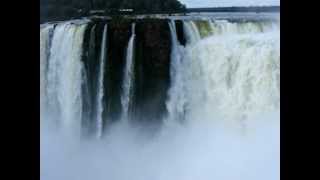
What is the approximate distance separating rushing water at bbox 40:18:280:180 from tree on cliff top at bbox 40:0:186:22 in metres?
0.11

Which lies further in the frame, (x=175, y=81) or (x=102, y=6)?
(x=175, y=81)

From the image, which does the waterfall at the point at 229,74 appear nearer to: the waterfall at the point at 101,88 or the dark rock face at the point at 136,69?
the dark rock face at the point at 136,69

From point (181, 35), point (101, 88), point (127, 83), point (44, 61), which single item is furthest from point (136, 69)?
point (44, 61)

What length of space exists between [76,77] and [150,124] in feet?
1.40

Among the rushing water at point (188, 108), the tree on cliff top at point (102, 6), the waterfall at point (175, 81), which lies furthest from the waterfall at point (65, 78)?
the waterfall at point (175, 81)

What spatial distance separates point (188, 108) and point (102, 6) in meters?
0.67

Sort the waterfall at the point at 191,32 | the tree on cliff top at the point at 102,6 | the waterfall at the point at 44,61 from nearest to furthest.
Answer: the tree on cliff top at the point at 102,6 → the waterfall at the point at 44,61 → the waterfall at the point at 191,32

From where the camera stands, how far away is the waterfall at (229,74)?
2.28 m

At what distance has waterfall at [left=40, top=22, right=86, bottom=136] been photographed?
235 centimetres

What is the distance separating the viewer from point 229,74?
2363 mm

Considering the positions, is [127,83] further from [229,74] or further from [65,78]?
[229,74]

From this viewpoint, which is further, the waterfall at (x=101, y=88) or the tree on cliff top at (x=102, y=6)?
the waterfall at (x=101, y=88)

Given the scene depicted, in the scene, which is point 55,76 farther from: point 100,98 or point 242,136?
point 242,136
